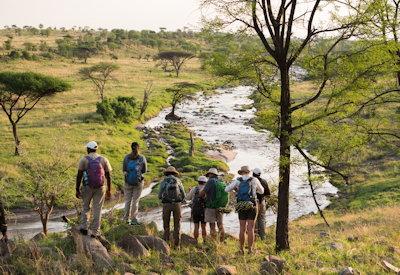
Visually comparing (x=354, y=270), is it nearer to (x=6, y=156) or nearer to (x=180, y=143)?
(x=6, y=156)

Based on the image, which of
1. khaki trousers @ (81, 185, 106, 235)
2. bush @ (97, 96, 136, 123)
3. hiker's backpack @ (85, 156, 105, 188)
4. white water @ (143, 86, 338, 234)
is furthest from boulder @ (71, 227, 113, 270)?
bush @ (97, 96, 136, 123)

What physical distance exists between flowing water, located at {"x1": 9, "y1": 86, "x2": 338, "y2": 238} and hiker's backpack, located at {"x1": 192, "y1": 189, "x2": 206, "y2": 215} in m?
1.15

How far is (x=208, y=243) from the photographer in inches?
530

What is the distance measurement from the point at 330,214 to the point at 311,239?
12.3 meters

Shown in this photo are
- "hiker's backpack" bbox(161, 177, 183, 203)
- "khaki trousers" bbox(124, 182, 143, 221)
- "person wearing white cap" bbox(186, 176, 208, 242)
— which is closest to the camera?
"hiker's backpack" bbox(161, 177, 183, 203)

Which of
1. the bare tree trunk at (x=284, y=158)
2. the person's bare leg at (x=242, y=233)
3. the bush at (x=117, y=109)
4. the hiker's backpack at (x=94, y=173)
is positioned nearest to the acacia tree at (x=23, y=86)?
the bush at (x=117, y=109)

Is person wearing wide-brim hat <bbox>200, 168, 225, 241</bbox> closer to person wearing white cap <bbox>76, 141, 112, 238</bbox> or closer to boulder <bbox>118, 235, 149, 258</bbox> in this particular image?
boulder <bbox>118, 235, 149, 258</bbox>

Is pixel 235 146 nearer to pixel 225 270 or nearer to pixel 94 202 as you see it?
pixel 94 202

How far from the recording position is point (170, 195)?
505 inches

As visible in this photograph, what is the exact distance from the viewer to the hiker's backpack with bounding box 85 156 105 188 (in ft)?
38.4

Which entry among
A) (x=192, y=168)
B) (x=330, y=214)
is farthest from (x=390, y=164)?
(x=192, y=168)

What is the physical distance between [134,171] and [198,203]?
2.06 meters

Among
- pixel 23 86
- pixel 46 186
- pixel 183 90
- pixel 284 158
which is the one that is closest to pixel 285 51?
pixel 284 158

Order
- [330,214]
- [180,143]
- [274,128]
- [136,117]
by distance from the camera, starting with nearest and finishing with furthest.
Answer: [274,128] < [330,214] < [180,143] < [136,117]
